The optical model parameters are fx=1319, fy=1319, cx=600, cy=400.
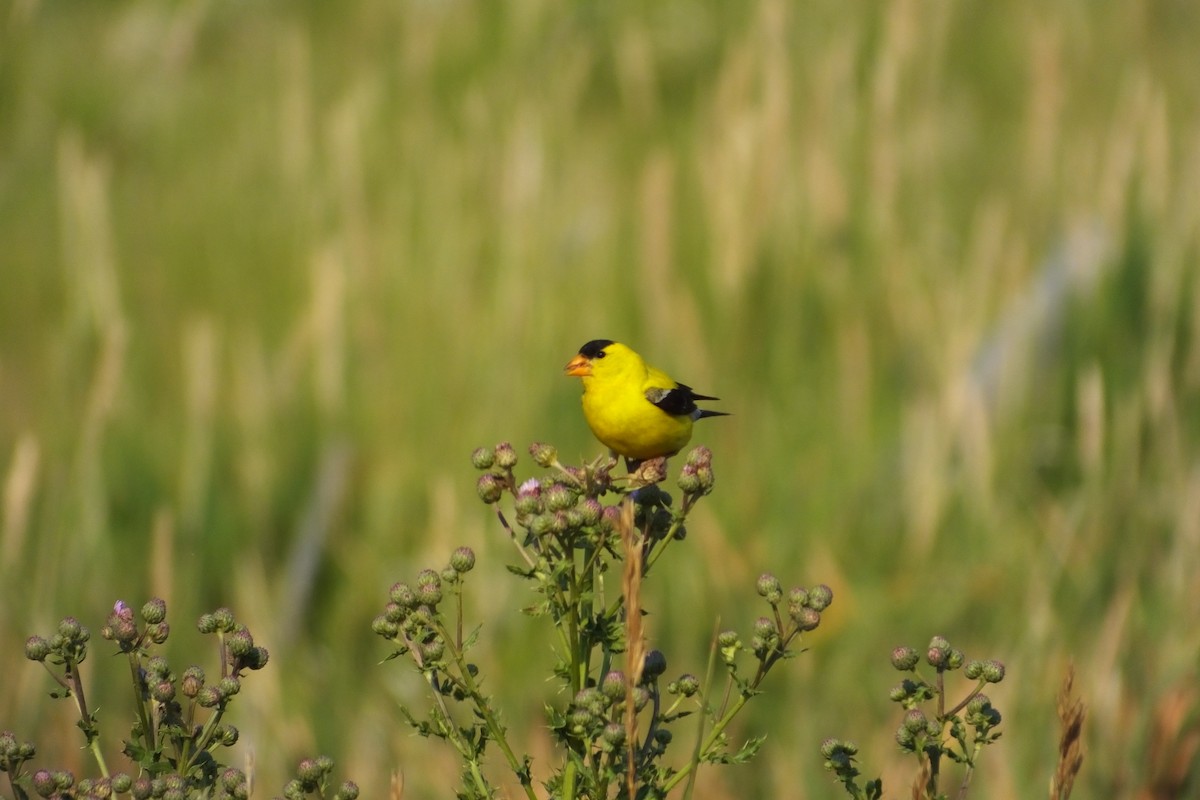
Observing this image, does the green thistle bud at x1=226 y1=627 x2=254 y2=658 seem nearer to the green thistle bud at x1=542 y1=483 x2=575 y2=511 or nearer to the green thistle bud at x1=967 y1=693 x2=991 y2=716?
the green thistle bud at x1=542 y1=483 x2=575 y2=511

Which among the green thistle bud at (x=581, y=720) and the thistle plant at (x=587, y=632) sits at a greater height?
the thistle plant at (x=587, y=632)

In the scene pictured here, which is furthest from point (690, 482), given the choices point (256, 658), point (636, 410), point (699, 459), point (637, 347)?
point (637, 347)

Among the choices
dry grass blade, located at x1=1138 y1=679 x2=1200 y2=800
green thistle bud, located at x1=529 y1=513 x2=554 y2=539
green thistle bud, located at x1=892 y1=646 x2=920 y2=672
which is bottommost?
green thistle bud, located at x1=892 y1=646 x2=920 y2=672

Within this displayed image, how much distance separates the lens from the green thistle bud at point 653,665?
128 cm

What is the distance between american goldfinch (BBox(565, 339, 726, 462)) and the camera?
1.92 m

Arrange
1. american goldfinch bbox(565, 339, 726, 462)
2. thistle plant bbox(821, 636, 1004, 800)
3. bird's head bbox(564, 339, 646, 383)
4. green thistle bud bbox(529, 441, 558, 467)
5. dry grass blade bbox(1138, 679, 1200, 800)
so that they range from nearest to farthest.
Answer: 1. thistle plant bbox(821, 636, 1004, 800)
2. green thistle bud bbox(529, 441, 558, 467)
3. american goldfinch bbox(565, 339, 726, 462)
4. bird's head bbox(564, 339, 646, 383)
5. dry grass blade bbox(1138, 679, 1200, 800)

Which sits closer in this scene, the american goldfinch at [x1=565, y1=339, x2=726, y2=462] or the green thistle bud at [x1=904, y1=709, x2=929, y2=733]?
the green thistle bud at [x1=904, y1=709, x2=929, y2=733]

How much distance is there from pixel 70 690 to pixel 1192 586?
254 cm

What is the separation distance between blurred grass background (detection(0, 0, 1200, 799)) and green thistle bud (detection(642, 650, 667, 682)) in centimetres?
144

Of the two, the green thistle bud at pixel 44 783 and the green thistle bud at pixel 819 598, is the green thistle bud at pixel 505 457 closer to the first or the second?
the green thistle bud at pixel 819 598

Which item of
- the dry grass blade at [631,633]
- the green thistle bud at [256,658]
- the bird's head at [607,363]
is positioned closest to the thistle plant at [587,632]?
the dry grass blade at [631,633]

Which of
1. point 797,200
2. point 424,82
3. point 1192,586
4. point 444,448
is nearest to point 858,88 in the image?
point 797,200

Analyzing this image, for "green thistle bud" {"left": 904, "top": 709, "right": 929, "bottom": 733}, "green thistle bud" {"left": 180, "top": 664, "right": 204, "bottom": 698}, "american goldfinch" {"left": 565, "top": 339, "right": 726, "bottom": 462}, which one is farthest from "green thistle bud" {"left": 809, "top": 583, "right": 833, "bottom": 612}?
"american goldfinch" {"left": 565, "top": 339, "right": 726, "bottom": 462}

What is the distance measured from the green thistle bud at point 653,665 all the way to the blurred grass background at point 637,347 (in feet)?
4.73
